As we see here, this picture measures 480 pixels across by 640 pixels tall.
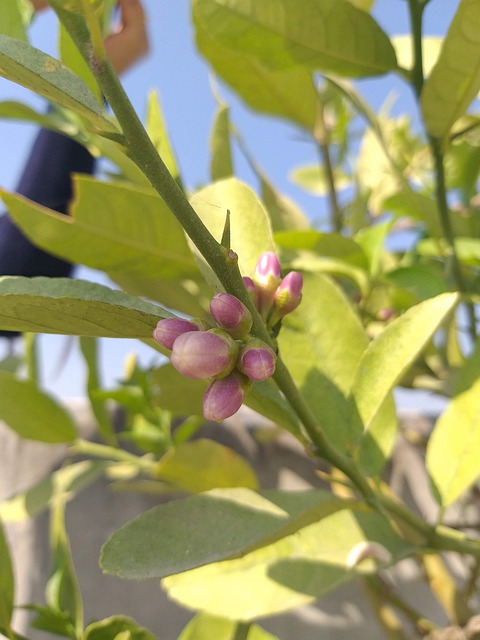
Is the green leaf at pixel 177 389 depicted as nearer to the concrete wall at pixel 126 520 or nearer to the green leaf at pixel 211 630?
the green leaf at pixel 211 630

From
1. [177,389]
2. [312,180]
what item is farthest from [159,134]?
[312,180]

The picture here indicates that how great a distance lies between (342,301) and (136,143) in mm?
243

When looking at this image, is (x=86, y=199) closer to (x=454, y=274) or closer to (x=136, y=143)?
(x=136, y=143)

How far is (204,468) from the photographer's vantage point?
0.61 metres

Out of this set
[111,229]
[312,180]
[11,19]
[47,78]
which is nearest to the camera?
[47,78]

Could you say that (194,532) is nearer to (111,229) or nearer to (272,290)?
(272,290)

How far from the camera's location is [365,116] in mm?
524

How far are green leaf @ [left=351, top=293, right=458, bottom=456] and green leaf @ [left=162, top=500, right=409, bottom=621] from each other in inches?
3.8

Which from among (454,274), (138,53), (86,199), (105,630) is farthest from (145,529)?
(138,53)

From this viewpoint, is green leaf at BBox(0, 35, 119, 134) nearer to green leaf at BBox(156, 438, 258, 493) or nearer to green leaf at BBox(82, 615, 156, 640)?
green leaf at BBox(82, 615, 156, 640)

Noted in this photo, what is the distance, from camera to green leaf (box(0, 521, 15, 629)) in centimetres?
41

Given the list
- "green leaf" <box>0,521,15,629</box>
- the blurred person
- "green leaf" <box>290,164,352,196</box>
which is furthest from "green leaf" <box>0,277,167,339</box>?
"green leaf" <box>290,164,352,196</box>

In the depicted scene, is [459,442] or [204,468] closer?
[459,442]

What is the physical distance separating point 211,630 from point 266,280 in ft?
1.12
